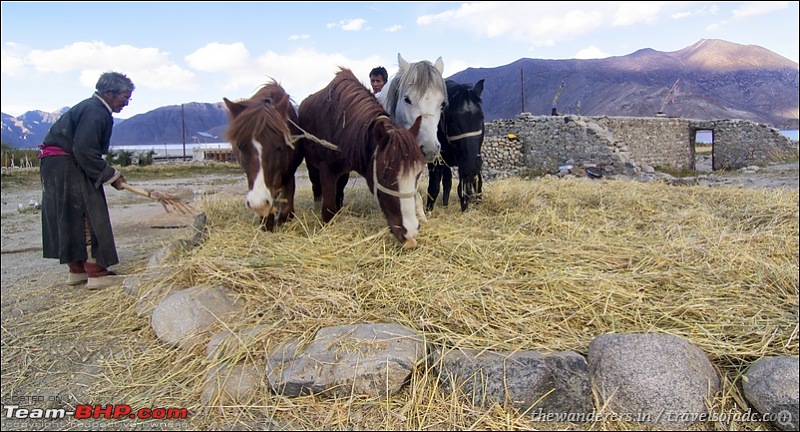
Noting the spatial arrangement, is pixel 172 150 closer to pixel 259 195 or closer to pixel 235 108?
pixel 235 108

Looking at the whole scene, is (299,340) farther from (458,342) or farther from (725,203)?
(725,203)

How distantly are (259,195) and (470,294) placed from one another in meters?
1.68

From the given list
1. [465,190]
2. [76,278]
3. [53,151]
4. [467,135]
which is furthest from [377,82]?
[76,278]

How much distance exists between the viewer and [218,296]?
117 inches

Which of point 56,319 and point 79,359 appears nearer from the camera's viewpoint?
point 79,359

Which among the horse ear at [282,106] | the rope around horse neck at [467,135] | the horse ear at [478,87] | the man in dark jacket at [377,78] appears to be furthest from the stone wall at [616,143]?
the horse ear at [282,106]

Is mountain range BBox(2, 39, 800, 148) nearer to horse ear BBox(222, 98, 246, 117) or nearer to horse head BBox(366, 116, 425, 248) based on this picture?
horse ear BBox(222, 98, 246, 117)

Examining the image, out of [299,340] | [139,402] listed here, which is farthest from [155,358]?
[299,340]

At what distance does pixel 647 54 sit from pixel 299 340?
5.09 meters

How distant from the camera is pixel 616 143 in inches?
586

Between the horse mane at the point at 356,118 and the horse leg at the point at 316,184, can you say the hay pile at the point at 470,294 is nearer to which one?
the horse mane at the point at 356,118

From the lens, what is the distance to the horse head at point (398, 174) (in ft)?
10.0

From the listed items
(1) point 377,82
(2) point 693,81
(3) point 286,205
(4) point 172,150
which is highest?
(4) point 172,150

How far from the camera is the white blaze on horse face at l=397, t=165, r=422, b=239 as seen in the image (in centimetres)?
307
